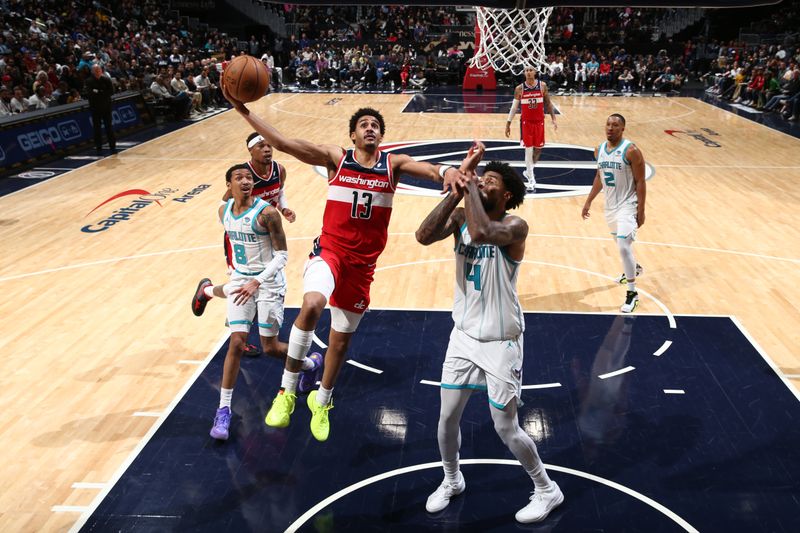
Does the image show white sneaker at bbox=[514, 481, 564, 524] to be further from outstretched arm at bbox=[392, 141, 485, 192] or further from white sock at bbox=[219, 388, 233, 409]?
white sock at bbox=[219, 388, 233, 409]

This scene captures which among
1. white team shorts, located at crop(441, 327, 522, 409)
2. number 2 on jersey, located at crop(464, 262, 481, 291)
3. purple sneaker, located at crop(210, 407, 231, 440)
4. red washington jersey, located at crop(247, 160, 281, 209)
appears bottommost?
purple sneaker, located at crop(210, 407, 231, 440)

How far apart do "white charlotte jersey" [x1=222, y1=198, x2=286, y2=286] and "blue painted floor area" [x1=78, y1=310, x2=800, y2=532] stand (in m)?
1.05

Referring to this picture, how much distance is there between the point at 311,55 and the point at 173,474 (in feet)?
86.5

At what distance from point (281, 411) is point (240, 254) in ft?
3.89

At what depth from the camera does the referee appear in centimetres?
1388

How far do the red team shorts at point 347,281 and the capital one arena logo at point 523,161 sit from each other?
6385 mm

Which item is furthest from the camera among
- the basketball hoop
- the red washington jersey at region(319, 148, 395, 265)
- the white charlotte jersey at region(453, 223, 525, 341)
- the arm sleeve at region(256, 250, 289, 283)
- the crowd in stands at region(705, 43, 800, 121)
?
the crowd in stands at region(705, 43, 800, 121)

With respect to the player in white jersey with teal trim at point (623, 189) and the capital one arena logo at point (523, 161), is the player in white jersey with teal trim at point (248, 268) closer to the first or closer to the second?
the player in white jersey with teal trim at point (623, 189)

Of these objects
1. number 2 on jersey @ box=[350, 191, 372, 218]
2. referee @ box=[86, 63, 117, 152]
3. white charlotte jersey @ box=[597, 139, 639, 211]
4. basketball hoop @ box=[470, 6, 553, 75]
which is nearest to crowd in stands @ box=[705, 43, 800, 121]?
basketball hoop @ box=[470, 6, 553, 75]

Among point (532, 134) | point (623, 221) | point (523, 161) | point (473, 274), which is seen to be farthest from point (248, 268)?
point (523, 161)

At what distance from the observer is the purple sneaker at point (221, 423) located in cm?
470

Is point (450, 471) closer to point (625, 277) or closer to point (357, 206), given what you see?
point (357, 206)

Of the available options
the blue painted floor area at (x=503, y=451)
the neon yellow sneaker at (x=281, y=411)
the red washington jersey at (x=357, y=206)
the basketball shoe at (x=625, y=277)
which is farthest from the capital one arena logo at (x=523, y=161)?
the neon yellow sneaker at (x=281, y=411)

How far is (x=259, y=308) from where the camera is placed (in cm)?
498
